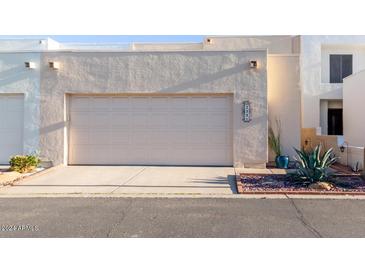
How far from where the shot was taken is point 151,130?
10914 millimetres

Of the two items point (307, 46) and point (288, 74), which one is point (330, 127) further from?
point (288, 74)

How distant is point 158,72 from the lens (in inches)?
423

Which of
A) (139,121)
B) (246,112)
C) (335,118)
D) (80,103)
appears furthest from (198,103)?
(335,118)

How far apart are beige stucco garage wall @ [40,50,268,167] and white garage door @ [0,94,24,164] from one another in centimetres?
88

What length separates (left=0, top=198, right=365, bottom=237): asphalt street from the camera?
4559mm

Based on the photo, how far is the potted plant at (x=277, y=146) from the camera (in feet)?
34.9

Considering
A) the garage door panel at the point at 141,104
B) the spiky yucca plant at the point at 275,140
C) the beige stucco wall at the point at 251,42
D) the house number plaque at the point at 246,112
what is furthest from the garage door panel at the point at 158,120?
the beige stucco wall at the point at 251,42

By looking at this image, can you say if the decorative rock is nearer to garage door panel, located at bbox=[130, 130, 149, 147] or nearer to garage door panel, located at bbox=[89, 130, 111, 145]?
garage door panel, located at bbox=[130, 130, 149, 147]

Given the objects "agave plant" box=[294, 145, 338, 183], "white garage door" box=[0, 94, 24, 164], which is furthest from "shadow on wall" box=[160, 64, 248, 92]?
"white garage door" box=[0, 94, 24, 164]

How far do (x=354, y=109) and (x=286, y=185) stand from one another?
7187 mm

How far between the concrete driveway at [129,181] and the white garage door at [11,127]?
207 cm

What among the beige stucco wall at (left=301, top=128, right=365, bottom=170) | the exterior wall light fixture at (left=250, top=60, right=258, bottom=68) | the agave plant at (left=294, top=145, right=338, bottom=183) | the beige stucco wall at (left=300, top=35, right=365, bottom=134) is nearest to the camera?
the agave plant at (left=294, top=145, right=338, bottom=183)

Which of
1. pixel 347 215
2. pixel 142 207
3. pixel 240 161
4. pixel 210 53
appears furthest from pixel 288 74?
pixel 142 207
